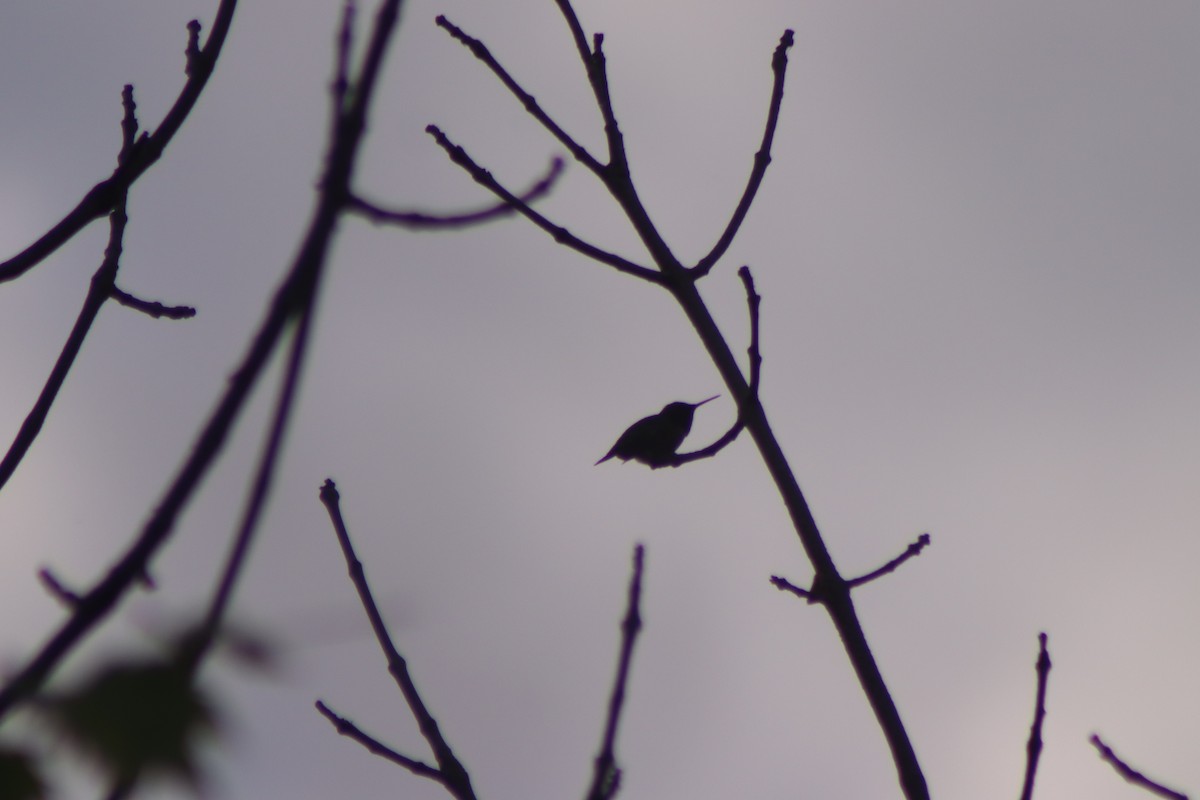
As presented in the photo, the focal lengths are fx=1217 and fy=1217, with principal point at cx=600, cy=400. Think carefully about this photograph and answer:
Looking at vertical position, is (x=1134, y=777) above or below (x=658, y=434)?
below

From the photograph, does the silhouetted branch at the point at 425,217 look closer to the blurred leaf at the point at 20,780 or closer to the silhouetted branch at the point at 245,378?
the silhouetted branch at the point at 245,378

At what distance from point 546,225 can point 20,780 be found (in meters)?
2.44

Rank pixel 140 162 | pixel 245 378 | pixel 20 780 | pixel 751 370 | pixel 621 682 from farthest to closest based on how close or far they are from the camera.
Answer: pixel 140 162, pixel 751 370, pixel 621 682, pixel 20 780, pixel 245 378

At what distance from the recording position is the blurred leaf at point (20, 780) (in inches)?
86.0

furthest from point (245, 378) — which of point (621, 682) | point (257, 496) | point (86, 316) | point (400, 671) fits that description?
point (86, 316)

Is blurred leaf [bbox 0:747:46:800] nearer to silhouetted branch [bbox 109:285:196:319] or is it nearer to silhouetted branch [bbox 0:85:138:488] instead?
silhouetted branch [bbox 0:85:138:488]

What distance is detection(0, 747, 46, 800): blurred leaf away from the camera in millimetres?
2186

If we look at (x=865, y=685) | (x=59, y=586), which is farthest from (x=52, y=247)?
(x=865, y=685)

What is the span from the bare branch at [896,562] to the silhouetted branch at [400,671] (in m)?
1.30

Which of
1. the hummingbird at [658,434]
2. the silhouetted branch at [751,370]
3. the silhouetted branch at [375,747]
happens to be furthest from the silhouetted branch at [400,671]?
the hummingbird at [658,434]

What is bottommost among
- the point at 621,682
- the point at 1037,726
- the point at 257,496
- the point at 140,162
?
the point at 257,496

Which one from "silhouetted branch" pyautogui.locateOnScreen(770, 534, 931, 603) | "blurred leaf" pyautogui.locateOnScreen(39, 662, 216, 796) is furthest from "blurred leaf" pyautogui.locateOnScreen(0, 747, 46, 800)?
"silhouetted branch" pyautogui.locateOnScreen(770, 534, 931, 603)

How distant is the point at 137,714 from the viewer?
7.07 ft

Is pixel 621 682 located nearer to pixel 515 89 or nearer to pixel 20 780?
pixel 20 780
